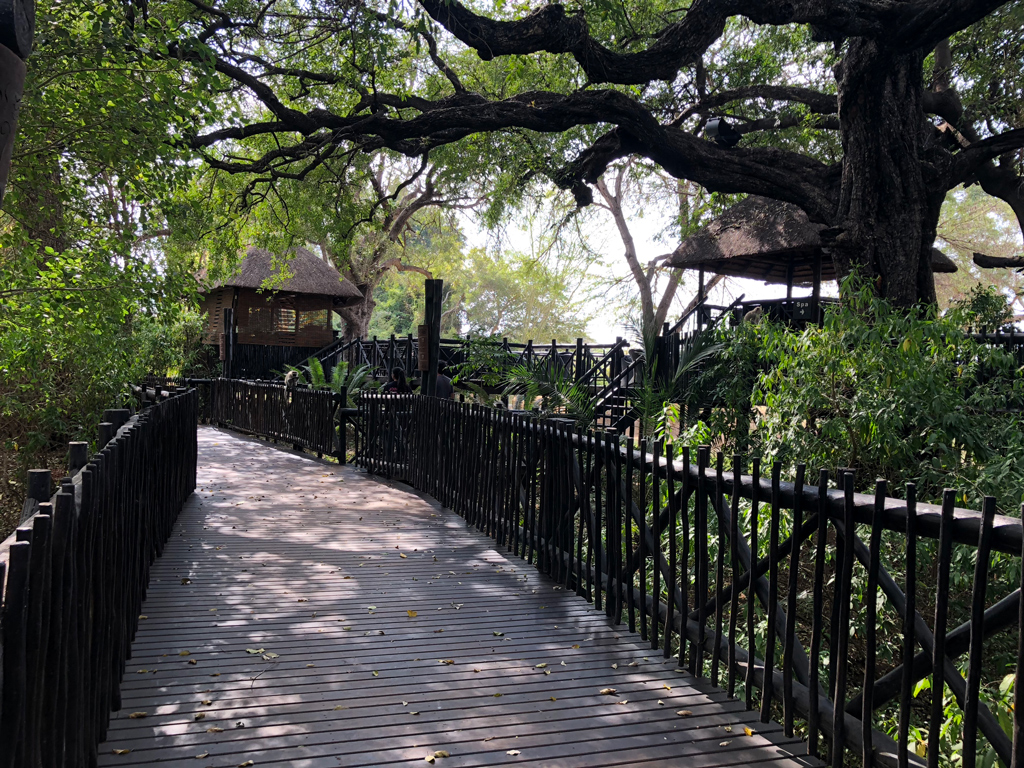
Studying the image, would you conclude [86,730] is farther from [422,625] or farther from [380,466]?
[380,466]

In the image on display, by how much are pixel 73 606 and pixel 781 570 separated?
6604 mm

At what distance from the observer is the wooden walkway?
338cm

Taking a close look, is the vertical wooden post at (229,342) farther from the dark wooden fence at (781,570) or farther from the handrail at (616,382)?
the dark wooden fence at (781,570)

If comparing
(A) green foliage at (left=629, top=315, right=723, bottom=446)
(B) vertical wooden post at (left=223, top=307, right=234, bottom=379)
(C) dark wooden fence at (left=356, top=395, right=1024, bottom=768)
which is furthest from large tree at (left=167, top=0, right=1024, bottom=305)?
(B) vertical wooden post at (left=223, top=307, right=234, bottom=379)

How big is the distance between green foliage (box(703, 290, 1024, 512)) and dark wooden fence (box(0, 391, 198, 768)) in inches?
201

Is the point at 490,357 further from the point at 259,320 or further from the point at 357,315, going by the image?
the point at 357,315

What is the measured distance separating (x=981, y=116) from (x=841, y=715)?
46.8 feet

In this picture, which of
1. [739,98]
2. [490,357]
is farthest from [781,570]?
[739,98]

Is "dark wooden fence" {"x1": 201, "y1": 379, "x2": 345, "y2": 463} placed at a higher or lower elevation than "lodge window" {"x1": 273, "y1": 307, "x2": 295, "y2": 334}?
lower

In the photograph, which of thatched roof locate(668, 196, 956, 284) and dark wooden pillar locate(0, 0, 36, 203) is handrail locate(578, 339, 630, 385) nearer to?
thatched roof locate(668, 196, 956, 284)

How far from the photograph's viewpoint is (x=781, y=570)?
765 cm

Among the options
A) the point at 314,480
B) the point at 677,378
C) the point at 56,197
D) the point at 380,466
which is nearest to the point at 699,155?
the point at 677,378

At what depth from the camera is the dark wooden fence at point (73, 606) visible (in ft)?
6.80

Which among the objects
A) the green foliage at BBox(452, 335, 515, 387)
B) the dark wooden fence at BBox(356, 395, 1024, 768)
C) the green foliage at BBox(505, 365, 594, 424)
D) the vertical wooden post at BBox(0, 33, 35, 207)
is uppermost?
the vertical wooden post at BBox(0, 33, 35, 207)
